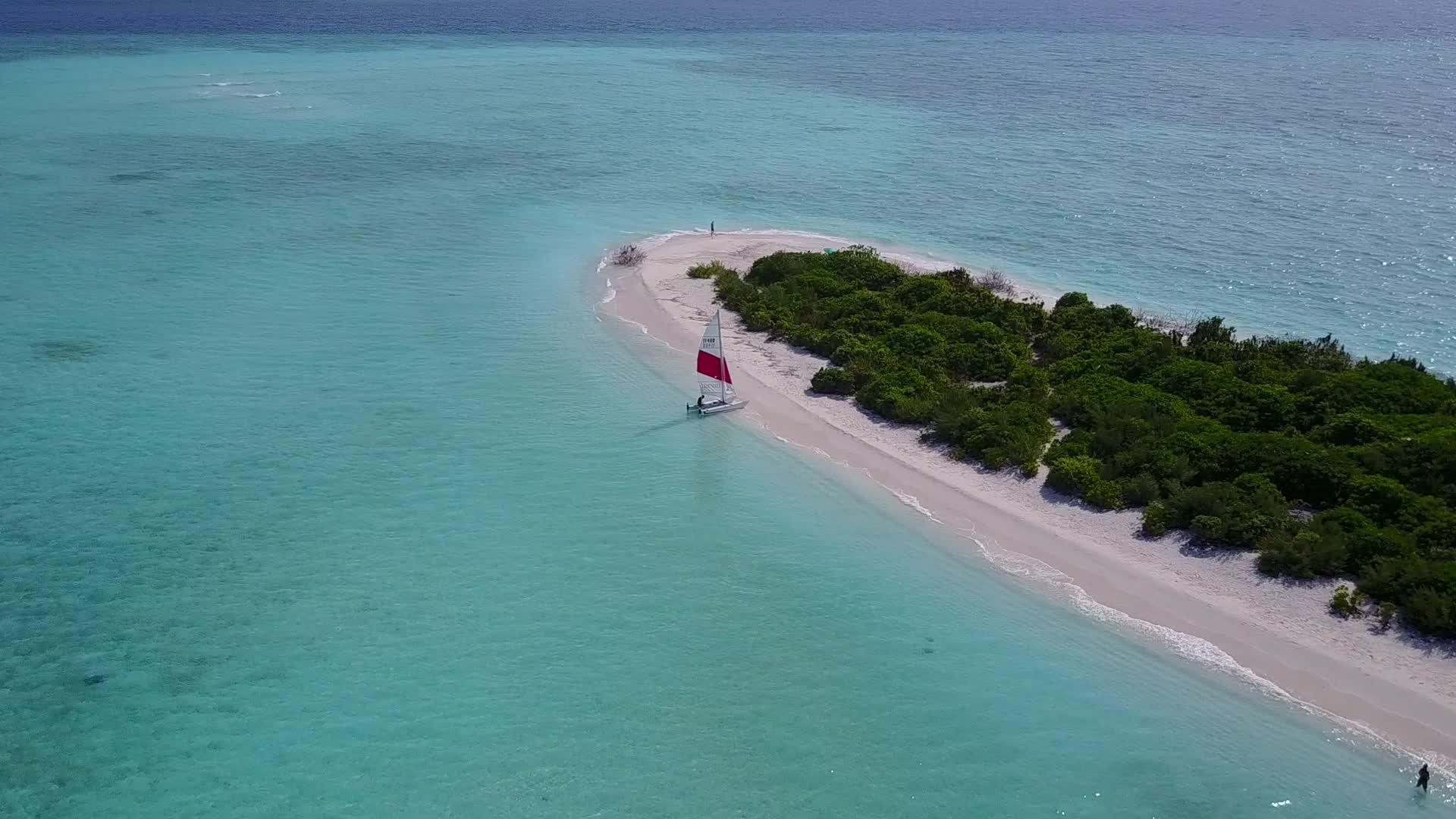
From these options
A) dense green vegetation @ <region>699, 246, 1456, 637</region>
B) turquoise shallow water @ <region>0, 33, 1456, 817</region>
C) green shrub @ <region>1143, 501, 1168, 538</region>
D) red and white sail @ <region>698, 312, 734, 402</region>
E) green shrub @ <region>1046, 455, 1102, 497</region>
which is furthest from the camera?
red and white sail @ <region>698, 312, 734, 402</region>

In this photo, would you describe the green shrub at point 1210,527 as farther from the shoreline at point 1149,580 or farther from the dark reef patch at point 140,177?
the dark reef patch at point 140,177

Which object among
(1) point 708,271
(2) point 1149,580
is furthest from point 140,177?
(2) point 1149,580

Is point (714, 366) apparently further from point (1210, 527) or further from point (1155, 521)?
point (1210, 527)

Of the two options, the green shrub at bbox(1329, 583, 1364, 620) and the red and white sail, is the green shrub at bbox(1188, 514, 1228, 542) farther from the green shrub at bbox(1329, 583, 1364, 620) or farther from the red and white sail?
the red and white sail

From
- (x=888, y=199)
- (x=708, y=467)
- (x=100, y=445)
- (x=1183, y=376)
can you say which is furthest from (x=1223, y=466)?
(x=888, y=199)

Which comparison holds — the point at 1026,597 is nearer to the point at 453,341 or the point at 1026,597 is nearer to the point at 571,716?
the point at 571,716

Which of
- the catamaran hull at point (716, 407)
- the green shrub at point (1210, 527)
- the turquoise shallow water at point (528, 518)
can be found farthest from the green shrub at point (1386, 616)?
the catamaran hull at point (716, 407)

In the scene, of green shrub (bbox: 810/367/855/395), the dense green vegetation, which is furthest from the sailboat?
the dense green vegetation
